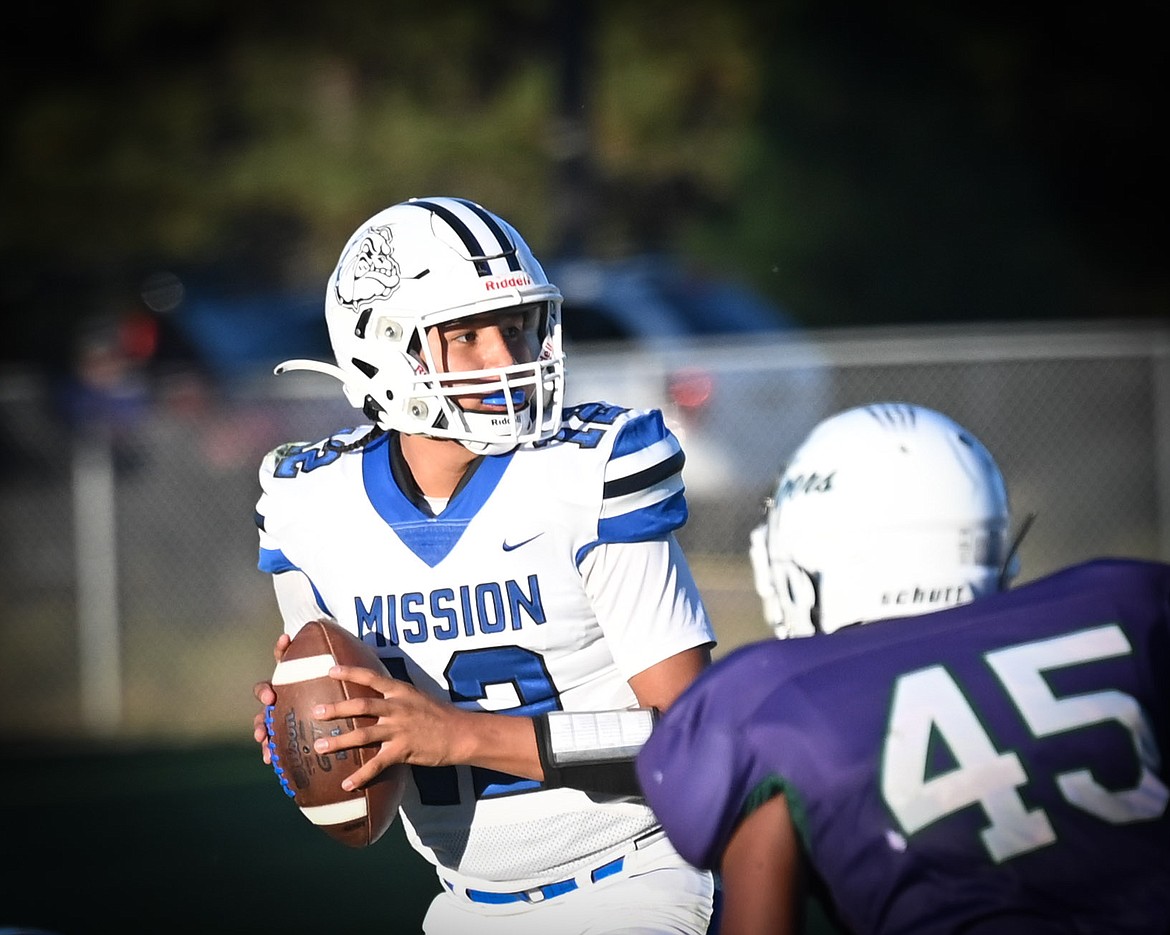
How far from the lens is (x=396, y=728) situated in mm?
2629

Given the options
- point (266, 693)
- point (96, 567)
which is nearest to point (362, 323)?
point (266, 693)

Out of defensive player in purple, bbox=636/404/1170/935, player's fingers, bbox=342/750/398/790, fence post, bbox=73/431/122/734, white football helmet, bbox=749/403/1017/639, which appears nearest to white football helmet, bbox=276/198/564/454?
player's fingers, bbox=342/750/398/790

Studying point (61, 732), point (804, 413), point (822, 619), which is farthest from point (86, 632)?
point (822, 619)

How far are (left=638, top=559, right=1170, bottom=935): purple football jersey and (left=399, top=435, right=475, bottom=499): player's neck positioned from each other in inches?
47.0

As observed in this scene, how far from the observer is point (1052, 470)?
26.2ft

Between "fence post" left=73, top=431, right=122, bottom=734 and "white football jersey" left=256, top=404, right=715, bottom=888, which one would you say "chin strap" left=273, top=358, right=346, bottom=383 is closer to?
"white football jersey" left=256, top=404, right=715, bottom=888

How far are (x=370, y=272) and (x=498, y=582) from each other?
68 centimetres

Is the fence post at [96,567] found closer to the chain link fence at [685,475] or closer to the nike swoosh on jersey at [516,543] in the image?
the chain link fence at [685,475]

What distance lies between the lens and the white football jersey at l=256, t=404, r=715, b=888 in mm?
2789

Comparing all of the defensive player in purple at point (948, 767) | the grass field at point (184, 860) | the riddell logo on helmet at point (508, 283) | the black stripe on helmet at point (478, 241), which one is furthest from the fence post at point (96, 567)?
the defensive player in purple at point (948, 767)

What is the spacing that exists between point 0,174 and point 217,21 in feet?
13.9

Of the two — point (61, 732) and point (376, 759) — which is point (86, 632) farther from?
point (376, 759)

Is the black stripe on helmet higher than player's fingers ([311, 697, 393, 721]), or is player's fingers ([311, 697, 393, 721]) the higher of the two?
the black stripe on helmet

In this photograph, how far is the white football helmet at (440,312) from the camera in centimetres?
293
